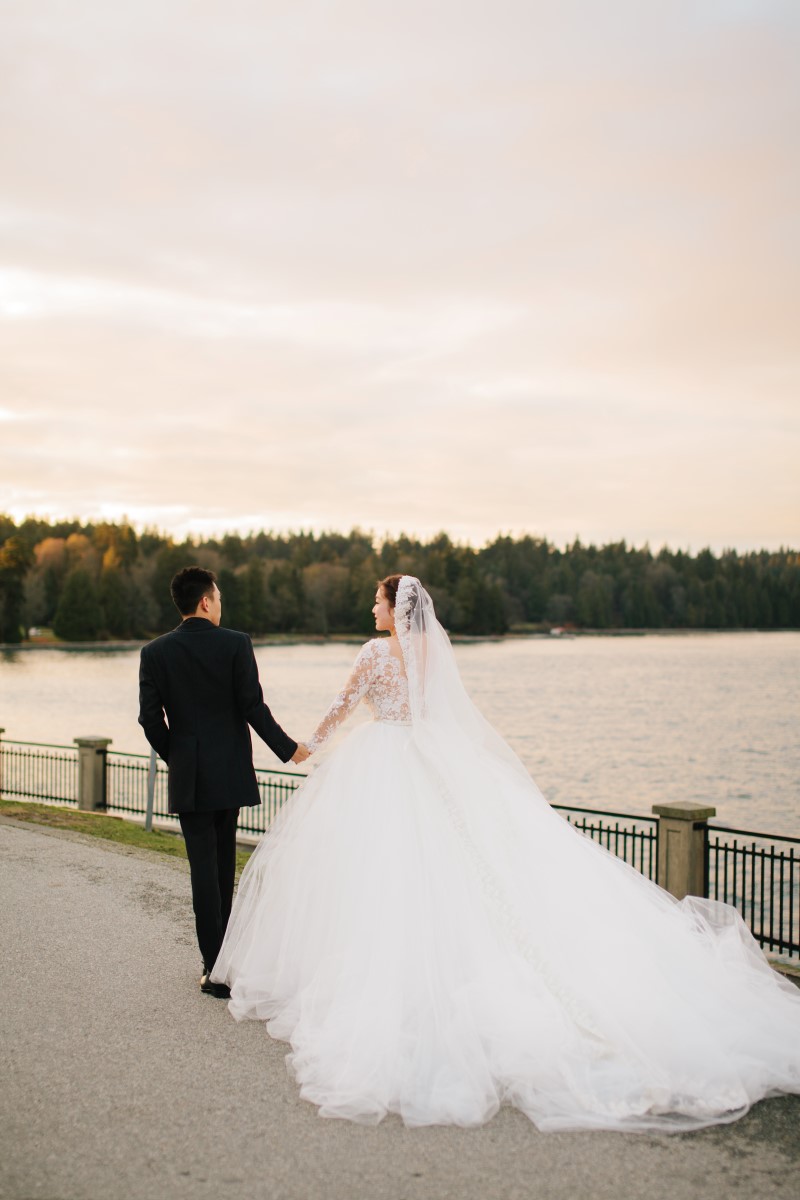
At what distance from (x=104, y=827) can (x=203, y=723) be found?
7.11 meters

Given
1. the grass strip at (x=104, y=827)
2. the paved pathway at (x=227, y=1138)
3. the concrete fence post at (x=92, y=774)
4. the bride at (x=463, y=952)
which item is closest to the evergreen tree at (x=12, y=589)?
the concrete fence post at (x=92, y=774)

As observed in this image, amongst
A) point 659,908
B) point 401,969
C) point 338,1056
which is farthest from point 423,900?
point 659,908

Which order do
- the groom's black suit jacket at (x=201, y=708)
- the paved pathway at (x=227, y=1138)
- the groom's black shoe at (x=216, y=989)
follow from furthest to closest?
the groom's black suit jacket at (x=201, y=708)
the groom's black shoe at (x=216, y=989)
the paved pathway at (x=227, y=1138)

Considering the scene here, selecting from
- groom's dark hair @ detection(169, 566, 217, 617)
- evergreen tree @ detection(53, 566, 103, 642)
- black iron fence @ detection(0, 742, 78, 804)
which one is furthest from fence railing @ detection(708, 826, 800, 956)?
evergreen tree @ detection(53, 566, 103, 642)

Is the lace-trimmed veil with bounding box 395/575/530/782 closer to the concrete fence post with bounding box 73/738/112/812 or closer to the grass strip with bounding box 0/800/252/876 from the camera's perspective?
the grass strip with bounding box 0/800/252/876

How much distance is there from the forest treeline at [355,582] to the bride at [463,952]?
108 metres

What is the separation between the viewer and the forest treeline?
12194cm

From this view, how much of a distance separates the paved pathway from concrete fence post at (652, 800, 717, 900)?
5.16 meters

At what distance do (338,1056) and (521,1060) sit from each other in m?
0.79

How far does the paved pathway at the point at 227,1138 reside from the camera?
3514 mm

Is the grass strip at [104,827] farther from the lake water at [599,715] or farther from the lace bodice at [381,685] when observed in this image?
the lake water at [599,715]

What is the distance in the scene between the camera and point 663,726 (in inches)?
1795

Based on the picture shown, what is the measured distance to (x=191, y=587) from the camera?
5.71 metres

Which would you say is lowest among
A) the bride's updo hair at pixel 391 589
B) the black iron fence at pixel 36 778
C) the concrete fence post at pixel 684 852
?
the black iron fence at pixel 36 778
